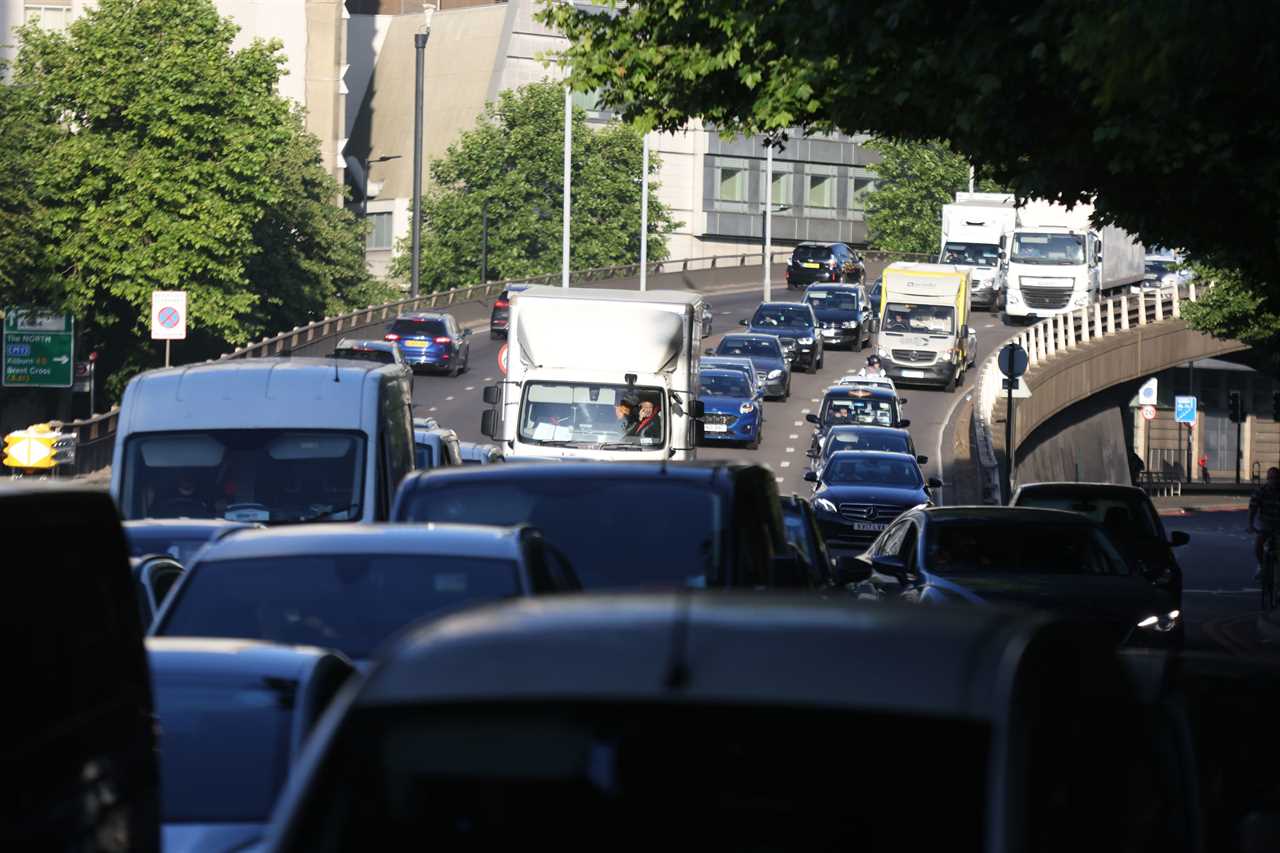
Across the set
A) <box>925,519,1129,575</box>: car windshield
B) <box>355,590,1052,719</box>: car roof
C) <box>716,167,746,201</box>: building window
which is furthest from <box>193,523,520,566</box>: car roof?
<box>716,167,746,201</box>: building window

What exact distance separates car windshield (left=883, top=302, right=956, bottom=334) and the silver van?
41.6 metres

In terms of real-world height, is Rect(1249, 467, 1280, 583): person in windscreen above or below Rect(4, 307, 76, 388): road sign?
below

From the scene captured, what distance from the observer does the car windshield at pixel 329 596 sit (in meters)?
7.60

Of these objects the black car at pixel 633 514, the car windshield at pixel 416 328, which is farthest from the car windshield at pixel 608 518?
the car windshield at pixel 416 328

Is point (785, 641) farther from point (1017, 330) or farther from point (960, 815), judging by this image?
point (1017, 330)

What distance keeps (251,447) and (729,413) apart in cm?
3102

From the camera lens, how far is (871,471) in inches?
1299

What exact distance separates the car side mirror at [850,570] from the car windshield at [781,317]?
47.7 m

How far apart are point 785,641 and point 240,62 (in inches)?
2461

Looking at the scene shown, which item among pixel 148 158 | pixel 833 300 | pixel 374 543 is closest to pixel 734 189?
pixel 833 300

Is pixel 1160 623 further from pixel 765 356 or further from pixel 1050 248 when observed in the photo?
pixel 1050 248

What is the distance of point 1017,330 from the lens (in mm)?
70062

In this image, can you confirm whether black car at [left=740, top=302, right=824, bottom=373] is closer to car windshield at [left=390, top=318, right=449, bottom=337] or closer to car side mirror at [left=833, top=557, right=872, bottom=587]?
car windshield at [left=390, top=318, right=449, bottom=337]

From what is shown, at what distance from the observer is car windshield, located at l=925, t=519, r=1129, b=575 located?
49.5ft
